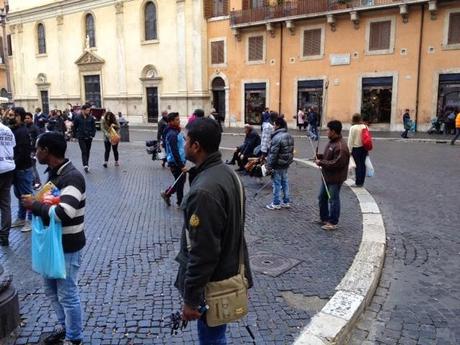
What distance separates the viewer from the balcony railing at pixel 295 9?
25.7 metres

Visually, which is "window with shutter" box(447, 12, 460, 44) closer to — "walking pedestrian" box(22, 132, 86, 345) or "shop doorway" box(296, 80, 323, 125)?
"shop doorway" box(296, 80, 323, 125)

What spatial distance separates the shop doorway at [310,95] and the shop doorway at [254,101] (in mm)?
2670

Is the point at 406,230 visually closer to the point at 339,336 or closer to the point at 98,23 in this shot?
the point at 339,336

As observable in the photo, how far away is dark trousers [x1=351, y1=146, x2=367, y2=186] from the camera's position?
988cm

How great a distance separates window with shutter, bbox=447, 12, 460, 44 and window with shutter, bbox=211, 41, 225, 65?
14.9m

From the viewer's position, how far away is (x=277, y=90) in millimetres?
30031

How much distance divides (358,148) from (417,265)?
4.63m

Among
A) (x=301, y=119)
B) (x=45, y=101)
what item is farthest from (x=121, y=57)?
(x=301, y=119)

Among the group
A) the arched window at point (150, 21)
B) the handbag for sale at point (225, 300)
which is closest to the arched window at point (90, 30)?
the arched window at point (150, 21)

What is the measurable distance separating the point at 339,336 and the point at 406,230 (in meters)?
3.66

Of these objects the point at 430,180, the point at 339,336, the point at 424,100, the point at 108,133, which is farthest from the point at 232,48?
the point at 339,336

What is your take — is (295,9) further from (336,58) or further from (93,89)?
(93,89)

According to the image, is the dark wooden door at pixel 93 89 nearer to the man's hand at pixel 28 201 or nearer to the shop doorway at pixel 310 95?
the shop doorway at pixel 310 95

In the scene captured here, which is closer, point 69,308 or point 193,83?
point 69,308
